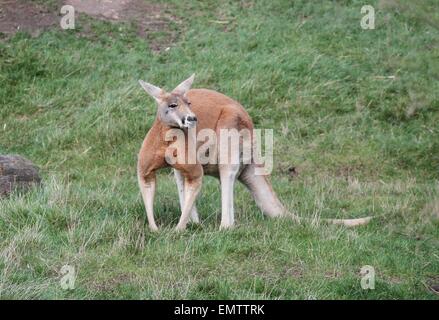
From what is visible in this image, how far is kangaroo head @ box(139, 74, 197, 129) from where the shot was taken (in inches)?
268

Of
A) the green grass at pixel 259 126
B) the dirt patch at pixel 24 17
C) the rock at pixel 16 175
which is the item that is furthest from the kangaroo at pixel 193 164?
the dirt patch at pixel 24 17

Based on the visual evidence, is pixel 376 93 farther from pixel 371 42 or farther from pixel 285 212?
pixel 285 212

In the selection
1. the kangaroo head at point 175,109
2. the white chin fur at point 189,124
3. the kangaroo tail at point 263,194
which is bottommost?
the kangaroo tail at point 263,194

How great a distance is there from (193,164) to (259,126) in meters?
4.19

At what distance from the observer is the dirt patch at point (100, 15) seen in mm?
12656

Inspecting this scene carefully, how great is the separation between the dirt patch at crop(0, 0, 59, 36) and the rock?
16.8 feet

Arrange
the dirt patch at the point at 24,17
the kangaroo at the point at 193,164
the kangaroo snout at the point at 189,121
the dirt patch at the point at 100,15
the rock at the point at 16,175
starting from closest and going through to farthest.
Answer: the kangaroo snout at the point at 189,121 → the kangaroo at the point at 193,164 → the rock at the point at 16,175 → the dirt patch at the point at 24,17 → the dirt patch at the point at 100,15

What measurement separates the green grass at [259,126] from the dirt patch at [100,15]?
20 cm

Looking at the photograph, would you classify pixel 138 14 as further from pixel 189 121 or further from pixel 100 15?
pixel 189 121

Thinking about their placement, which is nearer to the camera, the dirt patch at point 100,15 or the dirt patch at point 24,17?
the dirt patch at point 24,17

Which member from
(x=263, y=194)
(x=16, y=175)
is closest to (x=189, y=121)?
(x=263, y=194)

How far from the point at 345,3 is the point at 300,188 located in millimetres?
5338

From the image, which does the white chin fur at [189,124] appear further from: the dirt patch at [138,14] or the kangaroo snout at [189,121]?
A: the dirt patch at [138,14]
